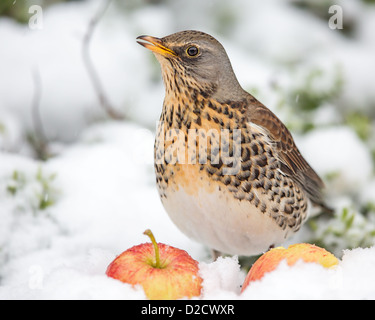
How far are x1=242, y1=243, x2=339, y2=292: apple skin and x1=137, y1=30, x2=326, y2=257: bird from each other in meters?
0.43

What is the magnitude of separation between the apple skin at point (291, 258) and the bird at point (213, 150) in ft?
1.43

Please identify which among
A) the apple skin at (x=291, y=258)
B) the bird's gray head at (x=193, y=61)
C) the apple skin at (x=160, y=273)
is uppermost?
the bird's gray head at (x=193, y=61)

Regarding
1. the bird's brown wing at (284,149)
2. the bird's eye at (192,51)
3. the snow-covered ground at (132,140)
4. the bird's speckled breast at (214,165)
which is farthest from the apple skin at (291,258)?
the bird's eye at (192,51)

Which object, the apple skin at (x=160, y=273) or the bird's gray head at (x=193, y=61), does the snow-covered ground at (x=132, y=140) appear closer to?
the apple skin at (x=160, y=273)

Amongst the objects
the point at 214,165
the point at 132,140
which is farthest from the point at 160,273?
the point at 132,140

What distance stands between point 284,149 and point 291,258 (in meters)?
0.73

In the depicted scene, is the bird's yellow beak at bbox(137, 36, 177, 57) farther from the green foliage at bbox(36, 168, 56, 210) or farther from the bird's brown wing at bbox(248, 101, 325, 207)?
the green foliage at bbox(36, 168, 56, 210)

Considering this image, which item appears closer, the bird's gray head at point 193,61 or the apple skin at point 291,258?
the apple skin at point 291,258

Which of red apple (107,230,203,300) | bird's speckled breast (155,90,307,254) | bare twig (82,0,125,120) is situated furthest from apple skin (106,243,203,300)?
bare twig (82,0,125,120)

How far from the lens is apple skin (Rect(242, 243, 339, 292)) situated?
52.1 inches

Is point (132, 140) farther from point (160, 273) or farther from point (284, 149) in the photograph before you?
point (160, 273)

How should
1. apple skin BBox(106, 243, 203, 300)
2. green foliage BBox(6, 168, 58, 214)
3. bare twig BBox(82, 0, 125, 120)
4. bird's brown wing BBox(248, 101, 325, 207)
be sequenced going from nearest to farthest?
apple skin BBox(106, 243, 203, 300), bird's brown wing BBox(248, 101, 325, 207), green foliage BBox(6, 168, 58, 214), bare twig BBox(82, 0, 125, 120)

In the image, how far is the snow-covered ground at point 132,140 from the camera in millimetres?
1405
